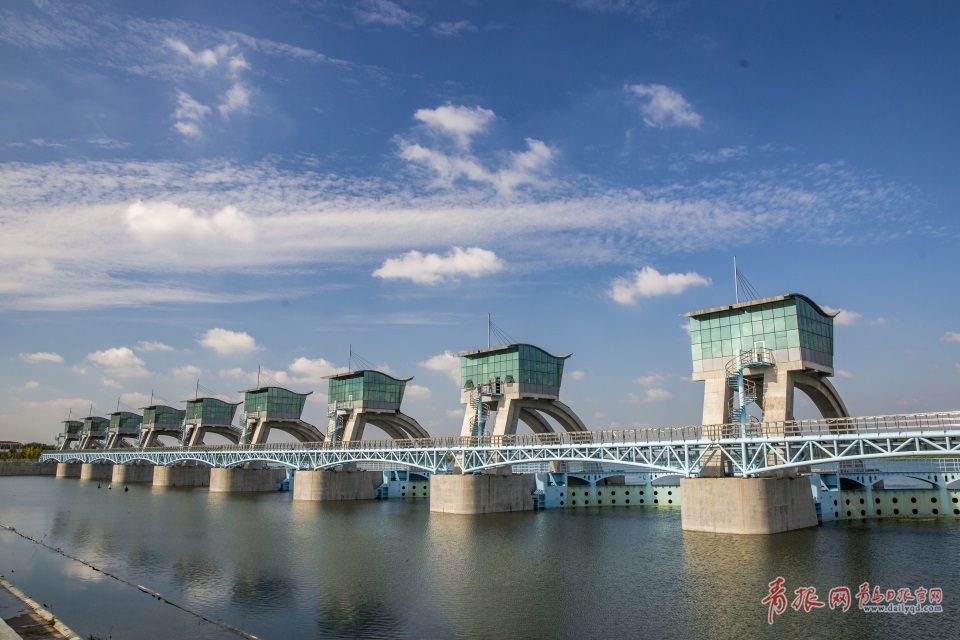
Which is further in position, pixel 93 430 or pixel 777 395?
pixel 93 430

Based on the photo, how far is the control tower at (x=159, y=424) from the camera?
146 meters

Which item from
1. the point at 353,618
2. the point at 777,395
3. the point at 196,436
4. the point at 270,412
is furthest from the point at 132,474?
the point at 777,395

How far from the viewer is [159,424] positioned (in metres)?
145

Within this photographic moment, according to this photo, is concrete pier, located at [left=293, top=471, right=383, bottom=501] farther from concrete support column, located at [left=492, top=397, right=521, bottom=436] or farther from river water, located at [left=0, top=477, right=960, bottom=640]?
concrete support column, located at [left=492, top=397, right=521, bottom=436]

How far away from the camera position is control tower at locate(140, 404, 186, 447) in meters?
146

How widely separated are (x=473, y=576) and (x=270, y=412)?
8348 cm

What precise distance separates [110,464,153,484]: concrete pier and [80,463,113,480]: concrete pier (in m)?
18.0

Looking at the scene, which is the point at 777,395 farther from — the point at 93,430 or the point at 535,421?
the point at 93,430

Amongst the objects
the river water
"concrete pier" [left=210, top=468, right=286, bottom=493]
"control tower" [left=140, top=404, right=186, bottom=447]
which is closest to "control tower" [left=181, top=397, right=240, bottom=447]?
"control tower" [left=140, top=404, right=186, bottom=447]

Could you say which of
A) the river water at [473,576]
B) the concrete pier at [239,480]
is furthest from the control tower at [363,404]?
the river water at [473,576]

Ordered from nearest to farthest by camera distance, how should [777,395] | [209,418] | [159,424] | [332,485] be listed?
[777,395]
[332,485]
[209,418]
[159,424]

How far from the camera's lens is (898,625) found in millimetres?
23891

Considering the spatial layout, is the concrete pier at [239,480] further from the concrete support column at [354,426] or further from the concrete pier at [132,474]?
the concrete pier at [132,474]

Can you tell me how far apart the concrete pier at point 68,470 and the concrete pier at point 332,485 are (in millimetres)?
99077
